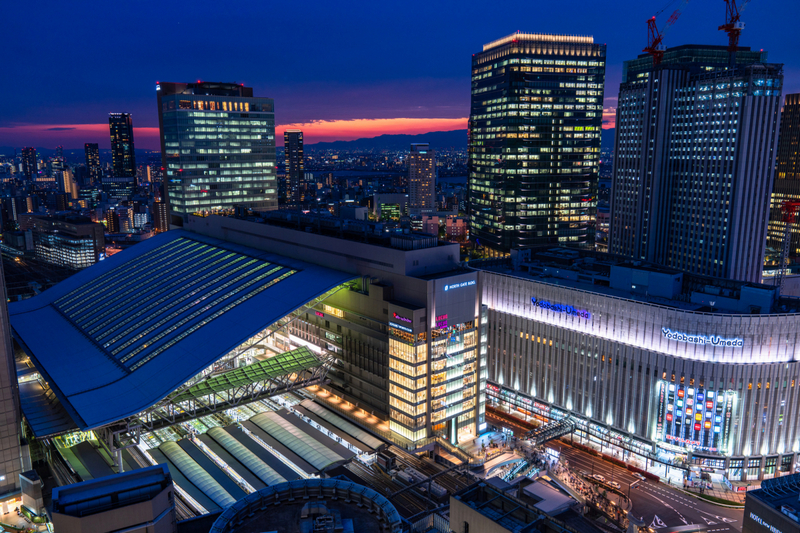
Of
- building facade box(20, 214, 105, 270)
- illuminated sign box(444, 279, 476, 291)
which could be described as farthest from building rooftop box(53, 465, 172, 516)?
building facade box(20, 214, 105, 270)

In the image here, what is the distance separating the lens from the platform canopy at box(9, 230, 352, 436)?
207 feet

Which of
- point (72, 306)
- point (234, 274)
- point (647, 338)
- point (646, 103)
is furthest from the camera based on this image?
point (646, 103)

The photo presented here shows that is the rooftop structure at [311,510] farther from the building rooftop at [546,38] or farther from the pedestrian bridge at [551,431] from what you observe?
the building rooftop at [546,38]

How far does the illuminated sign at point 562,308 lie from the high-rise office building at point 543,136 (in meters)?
91.8

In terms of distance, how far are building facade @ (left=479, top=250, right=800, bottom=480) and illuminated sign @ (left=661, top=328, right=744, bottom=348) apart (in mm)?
119

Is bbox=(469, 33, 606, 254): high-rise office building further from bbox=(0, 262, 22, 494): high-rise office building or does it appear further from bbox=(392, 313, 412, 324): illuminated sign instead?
bbox=(0, 262, 22, 494): high-rise office building

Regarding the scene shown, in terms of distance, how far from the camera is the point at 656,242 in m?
153

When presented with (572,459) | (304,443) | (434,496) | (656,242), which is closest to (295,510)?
(434,496)

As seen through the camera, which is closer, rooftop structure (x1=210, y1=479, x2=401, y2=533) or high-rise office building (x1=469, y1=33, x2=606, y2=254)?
rooftop structure (x1=210, y1=479, x2=401, y2=533)

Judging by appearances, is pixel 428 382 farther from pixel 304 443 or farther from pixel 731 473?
pixel 731 473

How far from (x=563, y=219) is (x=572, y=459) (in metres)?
110

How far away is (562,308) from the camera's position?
83.0m

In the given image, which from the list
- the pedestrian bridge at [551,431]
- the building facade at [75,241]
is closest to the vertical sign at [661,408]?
the pedestrian bridge at [551,431]

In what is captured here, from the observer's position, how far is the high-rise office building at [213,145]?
6171 inches
